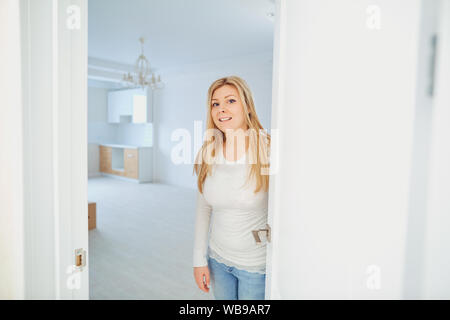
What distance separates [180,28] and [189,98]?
2386 millimetres

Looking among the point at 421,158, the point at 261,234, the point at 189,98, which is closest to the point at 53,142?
the point at 261,234

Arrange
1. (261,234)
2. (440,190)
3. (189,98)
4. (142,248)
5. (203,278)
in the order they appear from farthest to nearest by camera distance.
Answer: (189,98) → (142,248) → (203,278) → (261,234) → (440,190)

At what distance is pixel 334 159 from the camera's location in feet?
2.75

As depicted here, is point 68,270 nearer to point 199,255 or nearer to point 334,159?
point 199,255

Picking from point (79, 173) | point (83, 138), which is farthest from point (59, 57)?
point (79, 173)

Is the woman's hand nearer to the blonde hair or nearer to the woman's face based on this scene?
the blonde hair

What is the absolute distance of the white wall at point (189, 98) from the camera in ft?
17.7

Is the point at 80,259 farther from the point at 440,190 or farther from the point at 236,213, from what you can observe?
the point at 440,190

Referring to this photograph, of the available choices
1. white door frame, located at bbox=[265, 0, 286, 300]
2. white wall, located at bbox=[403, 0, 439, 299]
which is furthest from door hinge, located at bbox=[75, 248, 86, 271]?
white wall, located at bbox=[403, 0, 439, 299]

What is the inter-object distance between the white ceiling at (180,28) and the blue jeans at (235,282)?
305cm

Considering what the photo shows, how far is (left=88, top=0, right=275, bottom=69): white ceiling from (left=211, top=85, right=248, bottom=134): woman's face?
99.8 inches

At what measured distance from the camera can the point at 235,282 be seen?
1.34 meters

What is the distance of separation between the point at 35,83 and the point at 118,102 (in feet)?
25.1

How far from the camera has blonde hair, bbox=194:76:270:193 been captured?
50.1 inches
